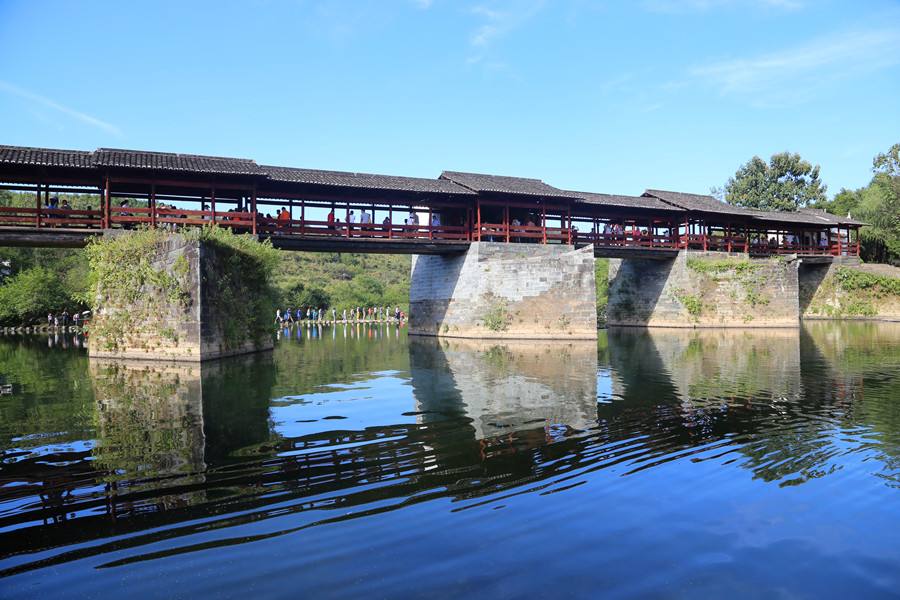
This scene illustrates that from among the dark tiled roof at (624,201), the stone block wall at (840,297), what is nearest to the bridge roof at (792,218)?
the stone block wall at (840,297)

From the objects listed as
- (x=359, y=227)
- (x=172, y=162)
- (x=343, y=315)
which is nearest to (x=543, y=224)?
(x=359, y=227)

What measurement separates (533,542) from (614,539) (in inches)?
23.3

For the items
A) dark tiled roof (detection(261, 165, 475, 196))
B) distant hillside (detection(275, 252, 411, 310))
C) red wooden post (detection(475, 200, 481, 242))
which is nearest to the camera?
dark tiled roof (detection(261, 165, 475, 196))

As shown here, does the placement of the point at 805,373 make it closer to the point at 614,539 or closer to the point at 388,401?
the point at 388,401

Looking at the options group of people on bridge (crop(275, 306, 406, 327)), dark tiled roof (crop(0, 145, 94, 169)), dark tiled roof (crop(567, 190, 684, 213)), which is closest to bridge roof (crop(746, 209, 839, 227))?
dark tiled roof (crop(567, 190, 684, 213))

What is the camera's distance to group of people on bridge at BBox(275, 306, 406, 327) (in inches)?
1773

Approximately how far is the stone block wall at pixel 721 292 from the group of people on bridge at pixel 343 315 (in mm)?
18582

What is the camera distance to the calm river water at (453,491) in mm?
3934

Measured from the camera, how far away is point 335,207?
24.9m

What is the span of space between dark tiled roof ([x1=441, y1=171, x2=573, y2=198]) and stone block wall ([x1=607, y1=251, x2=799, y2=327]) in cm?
877

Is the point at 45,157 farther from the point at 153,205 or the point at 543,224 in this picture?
the point at 543,224

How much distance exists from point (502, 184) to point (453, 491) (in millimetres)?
23703

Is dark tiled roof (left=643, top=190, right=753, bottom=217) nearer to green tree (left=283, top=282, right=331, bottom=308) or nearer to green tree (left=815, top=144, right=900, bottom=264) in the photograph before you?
green tree (left=815, top=144, right=900, bottom=264)

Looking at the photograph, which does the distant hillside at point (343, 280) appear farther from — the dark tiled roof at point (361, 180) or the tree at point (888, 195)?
the tree at point (888, 195)
